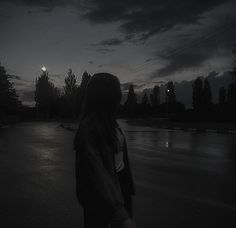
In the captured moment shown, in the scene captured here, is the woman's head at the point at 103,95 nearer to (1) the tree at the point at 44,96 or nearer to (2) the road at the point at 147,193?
(2) the road at the point at 147,193

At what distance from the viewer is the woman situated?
2230 millimetres

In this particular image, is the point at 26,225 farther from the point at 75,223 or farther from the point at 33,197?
the point at 33,197

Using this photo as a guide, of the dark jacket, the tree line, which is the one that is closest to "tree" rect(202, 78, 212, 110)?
the tree line

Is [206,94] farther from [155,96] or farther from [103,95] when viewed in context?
[103,95]

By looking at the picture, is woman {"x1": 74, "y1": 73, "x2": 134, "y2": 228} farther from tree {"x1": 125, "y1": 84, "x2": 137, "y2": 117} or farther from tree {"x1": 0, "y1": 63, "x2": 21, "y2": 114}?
tree {"x1": 125, "y1": 84, "x2": 137, "y2": 117}

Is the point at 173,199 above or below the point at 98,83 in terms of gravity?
below

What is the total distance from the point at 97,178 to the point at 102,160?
0.15 m

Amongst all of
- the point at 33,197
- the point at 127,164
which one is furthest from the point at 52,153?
the point at 127,164

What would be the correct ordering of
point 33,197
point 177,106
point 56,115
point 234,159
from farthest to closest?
point 177,106 < point 56,115 < point 234,159 < point 33,197

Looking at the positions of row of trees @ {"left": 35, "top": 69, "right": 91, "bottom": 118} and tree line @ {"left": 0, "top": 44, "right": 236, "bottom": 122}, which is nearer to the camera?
tree line @ {"left": 0, "top": 44, "right": 236, "bottom": 122}

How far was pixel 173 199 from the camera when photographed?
6.82 metres

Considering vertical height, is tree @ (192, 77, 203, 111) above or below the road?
above

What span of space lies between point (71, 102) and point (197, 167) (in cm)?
7682

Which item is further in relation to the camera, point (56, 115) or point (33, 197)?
point (56, 115)
